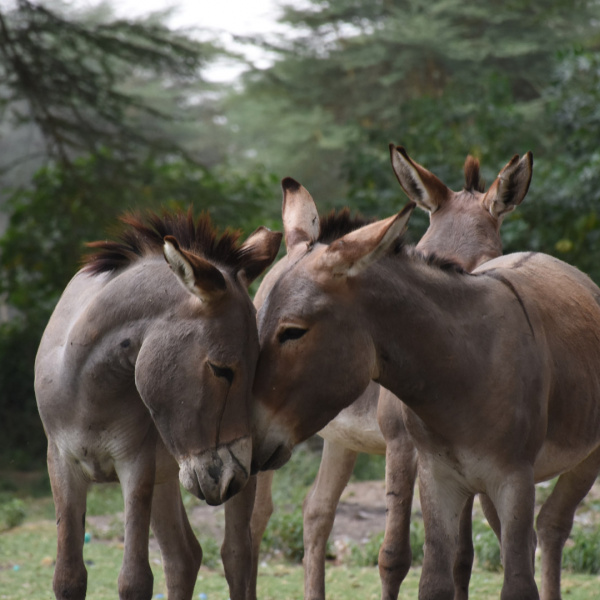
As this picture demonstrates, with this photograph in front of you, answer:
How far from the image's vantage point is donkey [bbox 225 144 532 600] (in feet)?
14.3

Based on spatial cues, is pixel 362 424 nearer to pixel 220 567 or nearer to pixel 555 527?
pixel 555 527

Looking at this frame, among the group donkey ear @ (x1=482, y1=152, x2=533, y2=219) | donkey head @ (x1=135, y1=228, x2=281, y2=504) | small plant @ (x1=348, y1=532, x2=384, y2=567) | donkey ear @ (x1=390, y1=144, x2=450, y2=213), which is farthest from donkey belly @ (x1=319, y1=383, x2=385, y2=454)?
small plant @ (x1=348, y1=532, x2=384, y2=567)

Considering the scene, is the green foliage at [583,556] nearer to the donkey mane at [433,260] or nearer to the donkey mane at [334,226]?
the donkey mane at [433,260]

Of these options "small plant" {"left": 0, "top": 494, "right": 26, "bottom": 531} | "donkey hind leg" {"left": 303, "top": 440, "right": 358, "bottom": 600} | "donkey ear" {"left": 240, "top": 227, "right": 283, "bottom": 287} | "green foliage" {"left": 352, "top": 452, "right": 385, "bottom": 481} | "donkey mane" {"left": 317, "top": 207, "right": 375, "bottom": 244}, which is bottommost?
"green foliage" {"left": 352, "top": 452, "right": 385, "bottom": 481}

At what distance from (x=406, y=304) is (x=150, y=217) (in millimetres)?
1386

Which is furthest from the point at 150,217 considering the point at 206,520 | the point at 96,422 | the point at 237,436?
the point at 206,520

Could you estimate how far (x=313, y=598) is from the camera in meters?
5.30

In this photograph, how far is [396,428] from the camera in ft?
14.6

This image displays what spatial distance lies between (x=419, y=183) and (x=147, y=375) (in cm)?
224

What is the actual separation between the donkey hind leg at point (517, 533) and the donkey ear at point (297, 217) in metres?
1.27

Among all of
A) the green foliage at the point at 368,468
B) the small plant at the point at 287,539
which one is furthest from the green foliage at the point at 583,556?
the green foliage at the point at 368,468

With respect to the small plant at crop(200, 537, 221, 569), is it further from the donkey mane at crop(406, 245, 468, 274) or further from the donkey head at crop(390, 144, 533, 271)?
the donkey mane at crop(406, 245, 468, 274)

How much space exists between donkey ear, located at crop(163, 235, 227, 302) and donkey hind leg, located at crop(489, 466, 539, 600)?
1.36 metres

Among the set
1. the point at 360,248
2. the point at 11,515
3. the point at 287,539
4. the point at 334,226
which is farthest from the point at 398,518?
the point at 11,515
